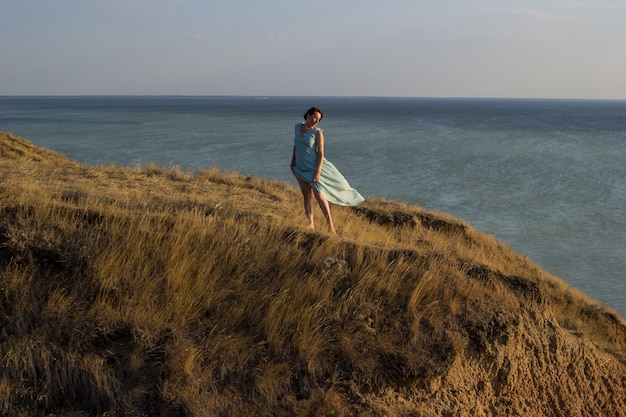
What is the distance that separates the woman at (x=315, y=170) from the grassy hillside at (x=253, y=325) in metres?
0.99

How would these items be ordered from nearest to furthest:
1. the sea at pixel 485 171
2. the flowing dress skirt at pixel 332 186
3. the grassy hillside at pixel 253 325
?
the grassy hillside at pixel 253 325, the flowing dress skirt at pixel 332 186, the sea at pixel 485 171

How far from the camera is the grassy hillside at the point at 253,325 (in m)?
5.19

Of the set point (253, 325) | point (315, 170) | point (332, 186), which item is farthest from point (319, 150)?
point (253, 325)

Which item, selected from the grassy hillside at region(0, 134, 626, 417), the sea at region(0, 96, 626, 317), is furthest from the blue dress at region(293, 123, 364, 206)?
the sea at region(0, 96, 626, 317)

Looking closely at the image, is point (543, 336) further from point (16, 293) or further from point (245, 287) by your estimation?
point (16, 293)

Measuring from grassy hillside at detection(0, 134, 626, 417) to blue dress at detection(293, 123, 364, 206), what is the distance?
1056 millimetres

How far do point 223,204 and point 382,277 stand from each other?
349 cm

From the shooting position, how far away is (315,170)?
346 inches

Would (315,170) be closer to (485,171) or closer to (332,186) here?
(332,186)

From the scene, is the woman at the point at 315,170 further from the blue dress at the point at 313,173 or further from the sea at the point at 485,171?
the sea at the point at 485,171

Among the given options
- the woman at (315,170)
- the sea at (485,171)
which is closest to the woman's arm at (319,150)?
the woman at (315,170)

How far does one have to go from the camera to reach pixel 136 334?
5.44 metres

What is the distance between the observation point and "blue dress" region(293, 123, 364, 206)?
8.73 m

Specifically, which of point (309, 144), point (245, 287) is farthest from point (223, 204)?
point (245, 287)
